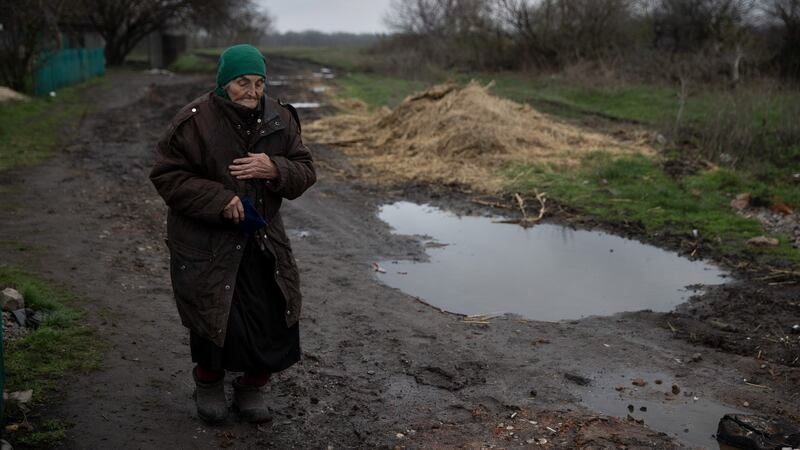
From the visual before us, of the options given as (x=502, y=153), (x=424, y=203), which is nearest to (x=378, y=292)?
(x=424, y=203)

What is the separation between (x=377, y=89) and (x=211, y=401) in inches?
1000

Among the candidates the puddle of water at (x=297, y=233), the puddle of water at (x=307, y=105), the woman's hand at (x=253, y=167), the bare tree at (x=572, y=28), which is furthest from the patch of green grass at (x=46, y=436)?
the bare tree at (x=572, y=28)

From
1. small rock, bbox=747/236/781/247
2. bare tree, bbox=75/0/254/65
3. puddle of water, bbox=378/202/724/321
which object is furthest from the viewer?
bare tree, bbox=75/0/254/65

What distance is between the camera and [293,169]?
4.26 m

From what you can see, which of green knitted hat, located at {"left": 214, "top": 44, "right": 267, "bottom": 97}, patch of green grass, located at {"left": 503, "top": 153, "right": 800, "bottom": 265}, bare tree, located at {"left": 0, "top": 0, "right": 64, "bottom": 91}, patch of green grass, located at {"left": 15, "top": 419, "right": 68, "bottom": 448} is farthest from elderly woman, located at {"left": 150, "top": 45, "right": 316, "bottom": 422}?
bare tree, located at {"left": 0, "top": 0, "right": 64, "bottom": 91}

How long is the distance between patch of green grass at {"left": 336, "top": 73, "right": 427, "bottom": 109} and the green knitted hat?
62.7 ft

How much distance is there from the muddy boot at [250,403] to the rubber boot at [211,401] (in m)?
0.11

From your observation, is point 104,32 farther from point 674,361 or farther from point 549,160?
point 674,361

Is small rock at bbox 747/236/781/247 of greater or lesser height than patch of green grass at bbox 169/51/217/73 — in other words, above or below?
above

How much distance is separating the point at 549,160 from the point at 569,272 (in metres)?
5.68

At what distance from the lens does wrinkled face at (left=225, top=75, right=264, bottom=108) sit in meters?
4.11

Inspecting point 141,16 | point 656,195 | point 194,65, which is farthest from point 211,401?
point 141,16

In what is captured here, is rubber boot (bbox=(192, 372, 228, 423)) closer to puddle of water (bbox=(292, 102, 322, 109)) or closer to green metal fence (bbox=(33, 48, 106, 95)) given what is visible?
puddle of water (bbox=(292, 102, 322, 109))

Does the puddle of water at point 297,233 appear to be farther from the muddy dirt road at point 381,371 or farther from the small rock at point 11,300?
the small rock at point 11,300
